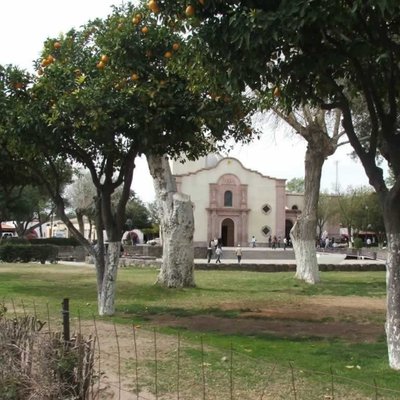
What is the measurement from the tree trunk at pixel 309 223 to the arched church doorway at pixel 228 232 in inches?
2098

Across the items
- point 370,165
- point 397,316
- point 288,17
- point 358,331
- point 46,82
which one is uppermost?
point 46,82

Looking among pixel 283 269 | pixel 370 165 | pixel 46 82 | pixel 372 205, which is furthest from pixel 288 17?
pixel 372 205

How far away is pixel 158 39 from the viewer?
1030 centimetres

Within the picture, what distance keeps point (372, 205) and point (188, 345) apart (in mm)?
62878

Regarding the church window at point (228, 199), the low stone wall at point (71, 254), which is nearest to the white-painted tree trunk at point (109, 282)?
the low stone wall at point (71, 254)

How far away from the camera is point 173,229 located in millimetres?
19625

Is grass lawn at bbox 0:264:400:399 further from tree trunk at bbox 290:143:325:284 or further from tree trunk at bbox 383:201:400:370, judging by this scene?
tree trunk at bbox 290:143:325:284

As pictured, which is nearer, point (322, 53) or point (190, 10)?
point (190, 10)

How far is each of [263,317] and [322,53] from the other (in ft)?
22.4

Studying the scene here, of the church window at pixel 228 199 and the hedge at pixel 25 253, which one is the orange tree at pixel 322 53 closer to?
the hedge at pixel 25 253

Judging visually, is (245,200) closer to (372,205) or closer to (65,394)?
(372,205)

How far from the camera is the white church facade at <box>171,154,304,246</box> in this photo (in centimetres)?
7406

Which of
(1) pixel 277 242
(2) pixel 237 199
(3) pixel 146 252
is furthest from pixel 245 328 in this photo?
(2) pixel 237 199

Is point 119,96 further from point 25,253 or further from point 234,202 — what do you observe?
point 234,202
